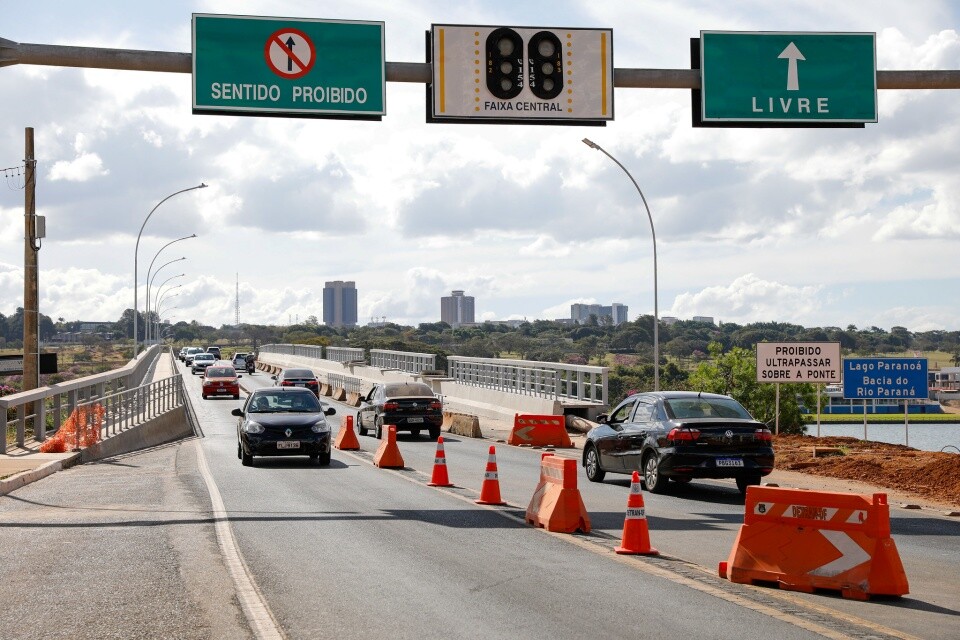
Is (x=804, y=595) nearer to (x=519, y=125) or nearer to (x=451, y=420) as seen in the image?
(x=519, y=125)

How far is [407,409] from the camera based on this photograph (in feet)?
106

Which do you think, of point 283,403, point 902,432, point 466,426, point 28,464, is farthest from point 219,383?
point 902,432

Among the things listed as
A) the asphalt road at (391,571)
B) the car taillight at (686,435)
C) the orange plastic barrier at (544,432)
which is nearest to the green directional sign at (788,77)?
the car taillight at (686,435)

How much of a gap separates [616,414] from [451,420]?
17.6 m

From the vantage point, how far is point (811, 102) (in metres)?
17.1

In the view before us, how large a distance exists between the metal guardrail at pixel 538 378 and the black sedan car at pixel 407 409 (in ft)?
14.3

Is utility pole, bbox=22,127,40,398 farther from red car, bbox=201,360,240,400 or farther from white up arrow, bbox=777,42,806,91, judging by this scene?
red car, bbox=201,360,240,400

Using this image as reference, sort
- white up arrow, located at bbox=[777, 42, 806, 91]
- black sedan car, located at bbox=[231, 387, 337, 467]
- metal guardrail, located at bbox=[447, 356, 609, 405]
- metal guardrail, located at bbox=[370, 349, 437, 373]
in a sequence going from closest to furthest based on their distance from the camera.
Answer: white up arrow, located at bbox=[777, 42, 806, 91] → black sedan car, located at bbox=[231, 387, 337, 467] → metal guardrail, located at bbox=[447, 356, 609, 405] → metal guardrail, located at bbox=[370, 349, 437, 373]

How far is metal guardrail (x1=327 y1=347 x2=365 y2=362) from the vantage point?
74188mm

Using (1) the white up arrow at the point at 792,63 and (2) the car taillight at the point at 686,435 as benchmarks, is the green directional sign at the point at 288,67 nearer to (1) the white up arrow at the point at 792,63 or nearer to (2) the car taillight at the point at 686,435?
(1) the white up arrow at the point at 792,63

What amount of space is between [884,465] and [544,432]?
1042 cm

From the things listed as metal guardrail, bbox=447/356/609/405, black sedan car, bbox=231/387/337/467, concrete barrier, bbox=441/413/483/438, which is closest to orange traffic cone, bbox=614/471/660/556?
black sedan car, bbox=231/387/337/467

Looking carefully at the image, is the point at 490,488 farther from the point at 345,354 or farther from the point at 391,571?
the point at 345,354

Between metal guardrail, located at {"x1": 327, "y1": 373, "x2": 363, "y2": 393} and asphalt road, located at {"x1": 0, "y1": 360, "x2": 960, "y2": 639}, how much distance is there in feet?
130
